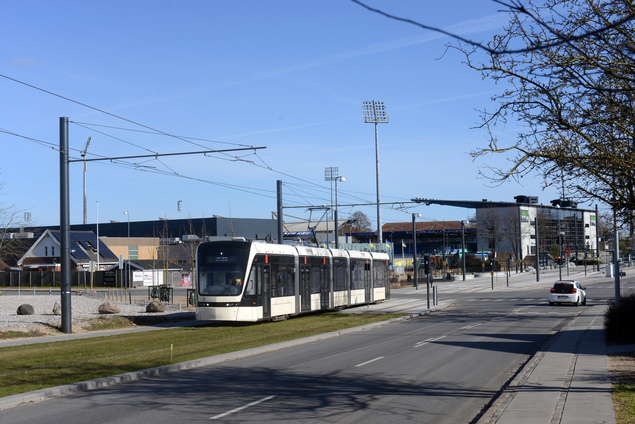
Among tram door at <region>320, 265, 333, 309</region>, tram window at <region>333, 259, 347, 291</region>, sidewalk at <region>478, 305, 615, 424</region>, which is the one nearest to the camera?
sidewalk at <region>478, 305, 615, 424</region>

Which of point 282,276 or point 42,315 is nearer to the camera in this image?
point 282,276

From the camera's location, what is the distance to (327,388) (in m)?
12.5

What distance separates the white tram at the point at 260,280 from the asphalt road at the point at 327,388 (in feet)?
19.2

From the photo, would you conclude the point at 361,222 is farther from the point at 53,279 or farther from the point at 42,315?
the point at 42,315

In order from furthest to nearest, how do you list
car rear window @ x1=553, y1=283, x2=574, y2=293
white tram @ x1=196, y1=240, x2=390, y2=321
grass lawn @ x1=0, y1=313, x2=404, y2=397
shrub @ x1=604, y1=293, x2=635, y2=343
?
car rear window @ x1=553, y1=283, x2=574, y2=293 → white tram @ x1=196, y1=240, x2=390, y2=321 → shrub @ x1=604, y1=293, x2=635, y2=343 → grass lawn @ x1=0, y1=313, x2=404, y2=397

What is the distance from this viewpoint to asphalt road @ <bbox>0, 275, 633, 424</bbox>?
1006 centimetres

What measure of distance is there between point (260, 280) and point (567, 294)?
74.1 feet

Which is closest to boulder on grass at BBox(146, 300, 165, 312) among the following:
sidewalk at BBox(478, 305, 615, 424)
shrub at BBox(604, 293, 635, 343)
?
sidewalk at BBox(478, 305, 615, 424)

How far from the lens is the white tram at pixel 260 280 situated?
26.7 m

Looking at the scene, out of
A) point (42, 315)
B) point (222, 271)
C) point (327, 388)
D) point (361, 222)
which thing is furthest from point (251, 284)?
point (361, 222)

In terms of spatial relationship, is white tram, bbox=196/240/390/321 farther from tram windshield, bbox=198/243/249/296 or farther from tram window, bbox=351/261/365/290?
tram window, bbox=351/261/365/290

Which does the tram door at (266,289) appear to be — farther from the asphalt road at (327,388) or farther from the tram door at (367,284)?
the tram door at (367,284)

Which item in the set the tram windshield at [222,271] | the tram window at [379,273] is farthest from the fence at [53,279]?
the tram windshield at [222,271]

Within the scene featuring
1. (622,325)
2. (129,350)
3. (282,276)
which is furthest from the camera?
(282,276)
